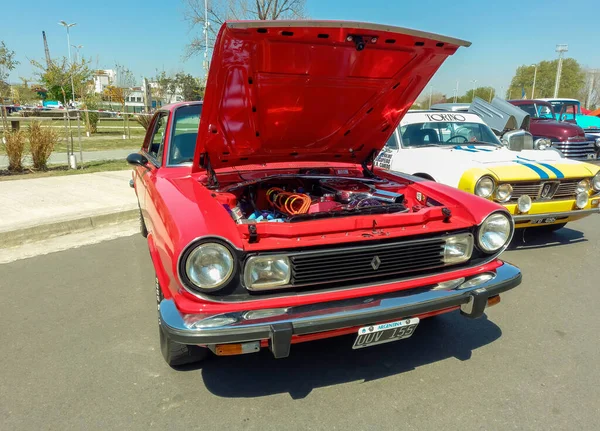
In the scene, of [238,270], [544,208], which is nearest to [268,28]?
[238,270]

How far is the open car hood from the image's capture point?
247cm

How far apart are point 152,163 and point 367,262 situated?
237 centimetres

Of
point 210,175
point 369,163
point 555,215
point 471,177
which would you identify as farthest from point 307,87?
point 555,215

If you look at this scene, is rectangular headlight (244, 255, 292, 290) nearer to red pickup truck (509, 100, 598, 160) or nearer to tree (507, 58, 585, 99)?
red pickup truck (509, 100, 598, 160)

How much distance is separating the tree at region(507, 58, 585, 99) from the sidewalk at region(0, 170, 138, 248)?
53.7m

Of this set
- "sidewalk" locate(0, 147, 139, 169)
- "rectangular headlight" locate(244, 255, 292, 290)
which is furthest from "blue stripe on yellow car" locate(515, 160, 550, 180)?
"sidewalk" locate(0, 147, 139, 169)

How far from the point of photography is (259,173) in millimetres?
3498

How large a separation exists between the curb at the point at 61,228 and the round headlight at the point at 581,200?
232 inches

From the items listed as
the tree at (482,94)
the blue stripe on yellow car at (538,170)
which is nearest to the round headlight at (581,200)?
the blue stripe on yellow car at (538,170)

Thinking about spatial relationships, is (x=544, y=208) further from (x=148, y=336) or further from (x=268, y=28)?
(x=148, y=336)

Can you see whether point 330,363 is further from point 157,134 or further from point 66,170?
point 66,170

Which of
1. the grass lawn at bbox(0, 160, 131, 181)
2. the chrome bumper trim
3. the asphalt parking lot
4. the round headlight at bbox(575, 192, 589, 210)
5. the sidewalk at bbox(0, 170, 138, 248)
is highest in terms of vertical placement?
the round headlight at bbox(575, 192, 589, 210)

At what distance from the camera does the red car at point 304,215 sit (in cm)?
214

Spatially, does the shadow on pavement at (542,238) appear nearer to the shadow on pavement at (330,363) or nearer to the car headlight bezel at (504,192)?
the car headlight bezel at (504,192)
